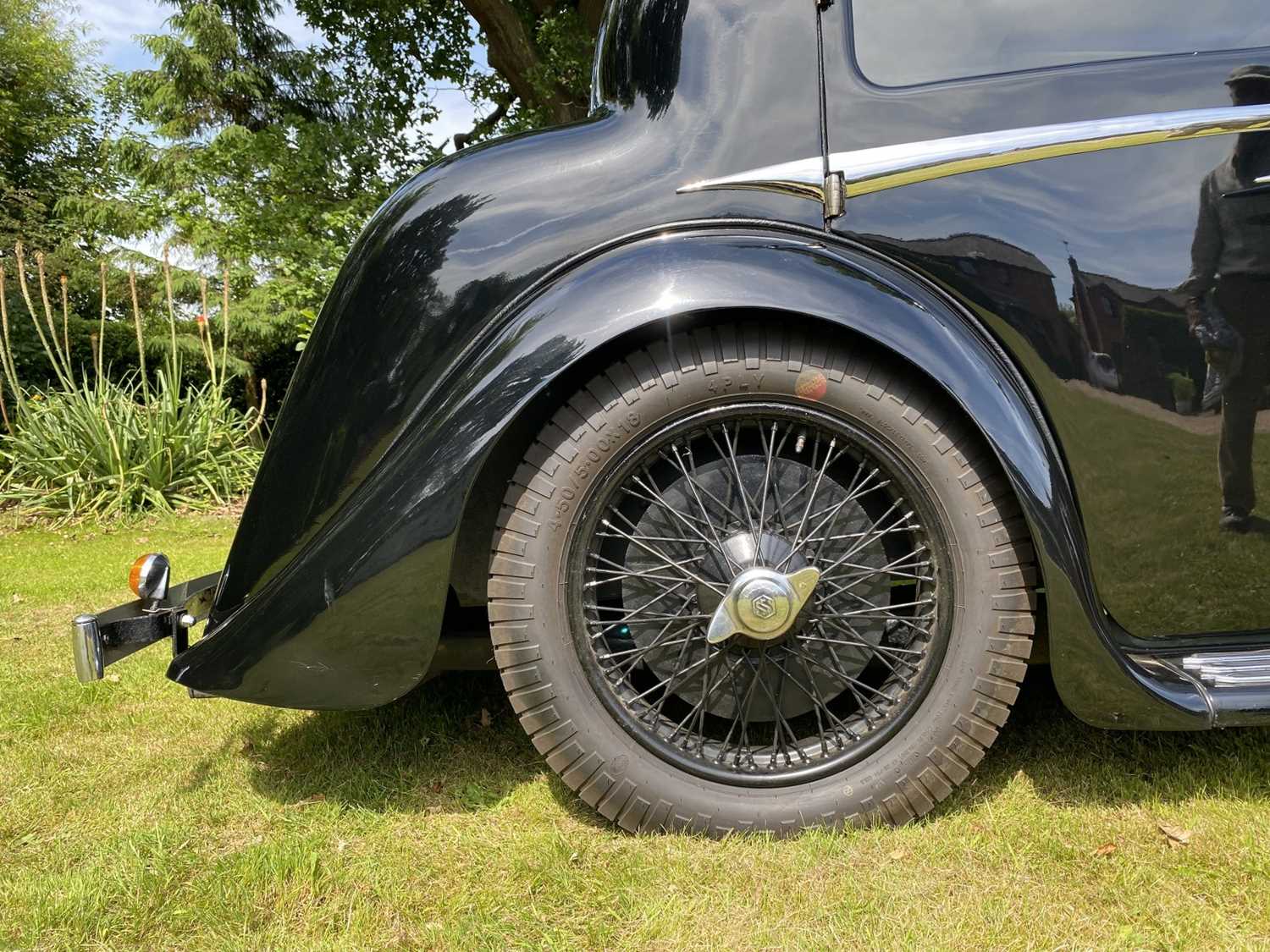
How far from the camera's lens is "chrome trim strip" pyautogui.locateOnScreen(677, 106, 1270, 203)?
1.63 m

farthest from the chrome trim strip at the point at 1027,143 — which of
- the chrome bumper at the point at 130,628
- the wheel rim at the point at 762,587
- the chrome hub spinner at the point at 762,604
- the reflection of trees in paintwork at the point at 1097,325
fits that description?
the chrome bumper at the point at 130,628

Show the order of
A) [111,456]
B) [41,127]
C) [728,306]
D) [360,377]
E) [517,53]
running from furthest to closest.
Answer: [41,127] → [517,53] → [111,456] → [360,377] → [728,306]

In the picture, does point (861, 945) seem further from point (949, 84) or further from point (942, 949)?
point (949, 84)

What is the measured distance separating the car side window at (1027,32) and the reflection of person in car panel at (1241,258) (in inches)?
7.7

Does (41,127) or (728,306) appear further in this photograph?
(41,127)

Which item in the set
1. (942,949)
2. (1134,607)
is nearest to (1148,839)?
(1134,607)

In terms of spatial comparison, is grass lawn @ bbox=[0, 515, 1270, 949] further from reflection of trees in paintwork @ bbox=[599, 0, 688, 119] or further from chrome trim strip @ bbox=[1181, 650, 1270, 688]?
reflection of trees in paintwork @ bbox=[599, 0, 688, 119]

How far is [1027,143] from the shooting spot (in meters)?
1.64

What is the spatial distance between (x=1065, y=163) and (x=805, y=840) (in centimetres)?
150

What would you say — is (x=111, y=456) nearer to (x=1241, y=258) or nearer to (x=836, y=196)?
(x=836, y=196)

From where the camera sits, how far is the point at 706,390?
167cm

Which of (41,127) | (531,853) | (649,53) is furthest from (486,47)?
(41,127)

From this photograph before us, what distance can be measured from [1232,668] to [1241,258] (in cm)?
85

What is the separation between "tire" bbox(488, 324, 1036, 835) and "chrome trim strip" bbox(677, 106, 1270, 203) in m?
0.37
